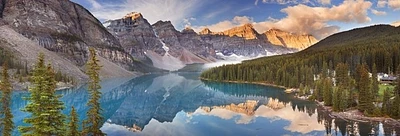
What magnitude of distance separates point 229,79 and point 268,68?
1116 inches

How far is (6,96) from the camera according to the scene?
96.5ft

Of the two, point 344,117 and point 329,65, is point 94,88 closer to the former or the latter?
point 344,117

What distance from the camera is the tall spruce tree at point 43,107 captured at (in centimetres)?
2144

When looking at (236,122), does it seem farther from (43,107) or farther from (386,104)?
(43,107)

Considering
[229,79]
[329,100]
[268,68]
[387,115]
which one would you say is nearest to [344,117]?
[387,115]

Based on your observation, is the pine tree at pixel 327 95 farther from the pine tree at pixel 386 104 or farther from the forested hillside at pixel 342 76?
the pine tree at pixel 386 104

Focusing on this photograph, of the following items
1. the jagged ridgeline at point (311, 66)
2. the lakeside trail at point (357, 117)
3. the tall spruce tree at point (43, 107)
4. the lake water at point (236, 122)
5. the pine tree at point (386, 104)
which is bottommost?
the lake water at point (236, 122)

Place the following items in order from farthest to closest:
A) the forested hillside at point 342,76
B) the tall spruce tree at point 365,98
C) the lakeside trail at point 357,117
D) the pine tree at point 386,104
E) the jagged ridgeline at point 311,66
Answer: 1. the jagged ridgeline at point 311,66
2. the forested hillside at point 342,76
3. the tall spruce tree at point 365,98
4. the pine tree at point 386,104
5. the lakeside trail at point 357,117

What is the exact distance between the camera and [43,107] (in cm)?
2169

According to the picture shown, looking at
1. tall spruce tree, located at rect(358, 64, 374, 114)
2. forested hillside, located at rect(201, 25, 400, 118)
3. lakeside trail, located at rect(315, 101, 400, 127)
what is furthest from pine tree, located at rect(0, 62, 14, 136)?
tall spruce tree, located at rect(358, 64, 374, 114)

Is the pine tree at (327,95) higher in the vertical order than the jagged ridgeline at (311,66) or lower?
lower

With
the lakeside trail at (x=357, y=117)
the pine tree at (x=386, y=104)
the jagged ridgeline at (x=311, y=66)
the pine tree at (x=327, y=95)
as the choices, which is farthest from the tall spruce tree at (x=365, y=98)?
the jagged ridgeline at (x=311, y=66)

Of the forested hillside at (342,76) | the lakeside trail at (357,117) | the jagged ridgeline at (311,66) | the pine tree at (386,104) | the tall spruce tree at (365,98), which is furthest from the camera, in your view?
the jagged ridgeline at (311,66)

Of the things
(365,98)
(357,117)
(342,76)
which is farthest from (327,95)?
(342,76)
